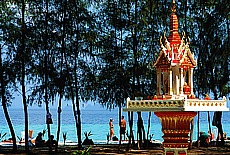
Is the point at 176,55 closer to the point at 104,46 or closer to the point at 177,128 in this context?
the point at 177,128

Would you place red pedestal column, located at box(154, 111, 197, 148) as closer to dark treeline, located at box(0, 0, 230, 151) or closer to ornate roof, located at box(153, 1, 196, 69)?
ornate roof, located at box(153, 1, 196, 69)

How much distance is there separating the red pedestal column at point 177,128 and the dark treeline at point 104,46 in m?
9.85

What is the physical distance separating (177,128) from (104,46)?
12033mm

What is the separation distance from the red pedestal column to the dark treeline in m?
9.85

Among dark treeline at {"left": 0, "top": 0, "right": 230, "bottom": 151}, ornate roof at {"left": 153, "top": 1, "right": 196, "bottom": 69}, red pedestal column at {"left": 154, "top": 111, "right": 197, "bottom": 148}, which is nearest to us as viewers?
red pedestal column at {"left": 154, "top": 111, "right": 197, "bottom": 148}

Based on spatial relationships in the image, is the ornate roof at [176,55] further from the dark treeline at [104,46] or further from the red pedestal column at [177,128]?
the dark treeline at [104,46]

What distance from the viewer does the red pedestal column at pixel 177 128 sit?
14.0 meters

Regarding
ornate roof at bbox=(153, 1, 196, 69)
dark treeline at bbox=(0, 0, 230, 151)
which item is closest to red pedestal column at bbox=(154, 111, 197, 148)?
ornate roof at bbox=(153, 1, 196, 69)

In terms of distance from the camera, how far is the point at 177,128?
14.1m

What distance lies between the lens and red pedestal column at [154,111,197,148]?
14000 millimetres

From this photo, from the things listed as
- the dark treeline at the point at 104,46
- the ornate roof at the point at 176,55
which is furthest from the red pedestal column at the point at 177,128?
the dark treeline at the point at 104,46

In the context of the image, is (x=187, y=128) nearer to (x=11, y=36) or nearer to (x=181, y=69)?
(x=181, y=69)

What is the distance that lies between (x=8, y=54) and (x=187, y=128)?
12539mm

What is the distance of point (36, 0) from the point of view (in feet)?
81.4
